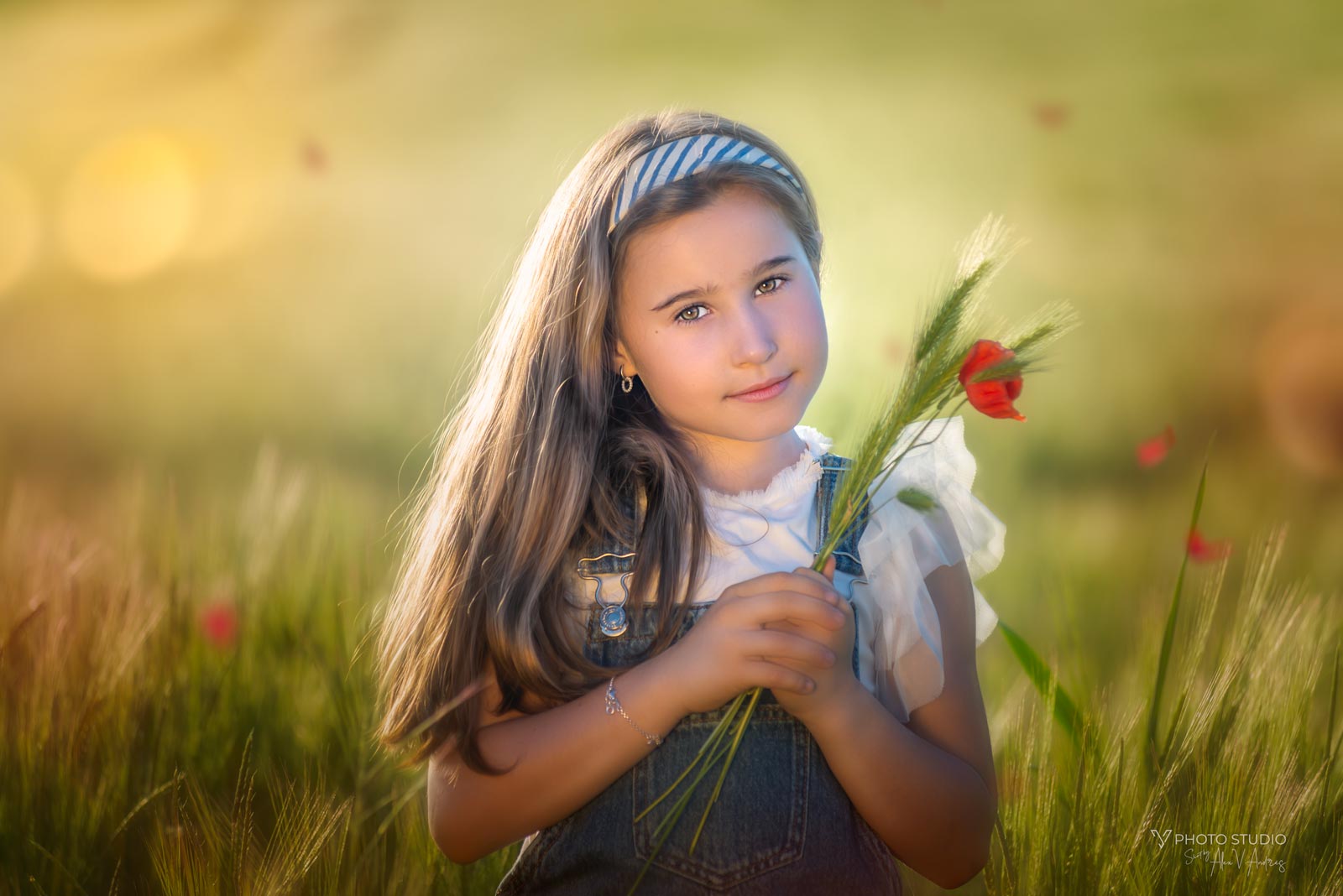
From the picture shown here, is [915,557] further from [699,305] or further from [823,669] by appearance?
[699,305]

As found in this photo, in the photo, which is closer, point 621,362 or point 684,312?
point 684,312

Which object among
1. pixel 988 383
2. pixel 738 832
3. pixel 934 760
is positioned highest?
pixel 988 383

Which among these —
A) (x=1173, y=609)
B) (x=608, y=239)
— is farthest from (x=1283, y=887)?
(x=608, y=239)

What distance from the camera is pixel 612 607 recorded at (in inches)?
65.7

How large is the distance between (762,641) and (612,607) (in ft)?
1.09

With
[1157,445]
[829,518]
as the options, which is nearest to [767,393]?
[829,518]

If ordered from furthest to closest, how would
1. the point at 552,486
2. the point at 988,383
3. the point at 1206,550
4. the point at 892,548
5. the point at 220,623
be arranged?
the point at 220,623
the point at 1206,550
the point at 552,486
the point at 892,548
the point at 988,383

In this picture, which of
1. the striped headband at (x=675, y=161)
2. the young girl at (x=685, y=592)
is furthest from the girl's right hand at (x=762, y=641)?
the striped headband at (x=675, y=161)

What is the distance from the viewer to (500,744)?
1.59m

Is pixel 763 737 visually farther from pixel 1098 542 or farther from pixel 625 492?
pixel 1098 542

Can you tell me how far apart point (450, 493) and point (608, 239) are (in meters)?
0.48

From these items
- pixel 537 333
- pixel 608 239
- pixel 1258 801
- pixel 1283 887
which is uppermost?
pixel 608 239

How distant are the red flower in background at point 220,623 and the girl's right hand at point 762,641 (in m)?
1.28

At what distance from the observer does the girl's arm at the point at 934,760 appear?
4.85 ft
